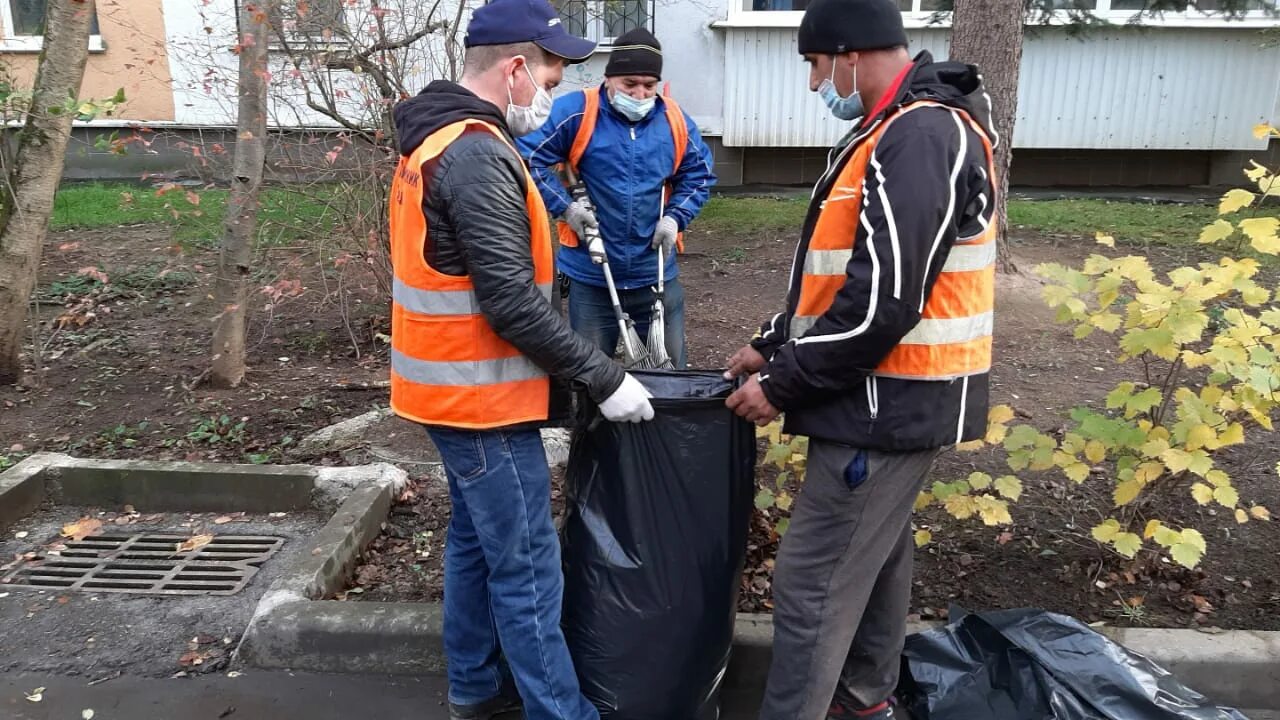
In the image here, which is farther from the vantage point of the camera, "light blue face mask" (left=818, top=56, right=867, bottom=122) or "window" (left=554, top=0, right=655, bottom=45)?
"window" (left=554, top=0, right=655, bottom=45)

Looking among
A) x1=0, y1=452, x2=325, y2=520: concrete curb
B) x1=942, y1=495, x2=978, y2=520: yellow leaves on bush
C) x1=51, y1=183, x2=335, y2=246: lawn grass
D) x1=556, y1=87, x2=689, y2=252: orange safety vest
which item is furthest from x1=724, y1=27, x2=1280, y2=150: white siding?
x1=942, y1=495, x2=978, y2=520: yellow leaves on bush

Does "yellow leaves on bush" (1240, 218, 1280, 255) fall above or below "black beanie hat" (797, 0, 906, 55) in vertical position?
below

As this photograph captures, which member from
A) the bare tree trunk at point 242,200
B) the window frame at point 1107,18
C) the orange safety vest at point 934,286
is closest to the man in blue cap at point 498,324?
the orange safety vest at point 934,286

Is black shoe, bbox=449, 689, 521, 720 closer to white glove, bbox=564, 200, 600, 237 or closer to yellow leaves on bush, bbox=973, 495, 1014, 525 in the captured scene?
yellow leaves on bush, bbox=973, 495, 1014, 525

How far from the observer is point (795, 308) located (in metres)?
2.23

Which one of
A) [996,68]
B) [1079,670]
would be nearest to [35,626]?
[1079,670]

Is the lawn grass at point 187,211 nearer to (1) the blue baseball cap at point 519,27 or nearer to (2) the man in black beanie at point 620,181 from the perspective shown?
(2) the man in black beanie at point 620,181

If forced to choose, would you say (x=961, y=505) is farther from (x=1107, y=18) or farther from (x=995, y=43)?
(x=1107, y=18)

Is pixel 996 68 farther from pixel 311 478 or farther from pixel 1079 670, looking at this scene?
pixel 311 478

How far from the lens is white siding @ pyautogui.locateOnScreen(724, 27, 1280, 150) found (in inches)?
405

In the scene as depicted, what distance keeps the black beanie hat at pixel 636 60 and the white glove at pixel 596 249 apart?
62 centimetres

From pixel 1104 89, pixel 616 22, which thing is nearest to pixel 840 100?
pixel 616 22

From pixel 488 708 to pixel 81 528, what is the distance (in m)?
2.04

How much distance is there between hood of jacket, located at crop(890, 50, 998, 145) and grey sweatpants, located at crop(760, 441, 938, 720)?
0.75 metres
